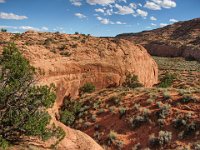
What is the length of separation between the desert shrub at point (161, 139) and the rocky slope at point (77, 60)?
331 inches

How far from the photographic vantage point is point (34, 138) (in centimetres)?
1589

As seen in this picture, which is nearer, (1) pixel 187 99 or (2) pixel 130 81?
(1) pixel 187 99

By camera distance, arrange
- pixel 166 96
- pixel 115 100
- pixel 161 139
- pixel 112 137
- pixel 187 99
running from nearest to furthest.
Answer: pixel 161 139, pixel 112 137, pixel 187 99, pixel 166 96, pixel 115 100

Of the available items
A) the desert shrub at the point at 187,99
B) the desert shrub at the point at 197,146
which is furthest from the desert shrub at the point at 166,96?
the desert shrub at the point at 197,146

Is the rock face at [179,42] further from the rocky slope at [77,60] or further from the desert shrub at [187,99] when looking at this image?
the desert shrub at [187,99]

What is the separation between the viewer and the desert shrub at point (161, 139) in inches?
780

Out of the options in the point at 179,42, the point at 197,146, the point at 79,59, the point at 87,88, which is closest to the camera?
the point at 197,146

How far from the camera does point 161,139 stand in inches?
781

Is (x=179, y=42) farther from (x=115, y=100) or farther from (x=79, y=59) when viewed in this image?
(x=115, y=100)

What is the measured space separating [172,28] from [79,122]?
124m

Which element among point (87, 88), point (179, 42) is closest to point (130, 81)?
point (87, 88)

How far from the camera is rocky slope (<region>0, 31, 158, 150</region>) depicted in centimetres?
2936

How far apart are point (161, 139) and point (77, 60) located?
597 inches

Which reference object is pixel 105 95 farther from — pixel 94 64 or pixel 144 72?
pixel 144 72
